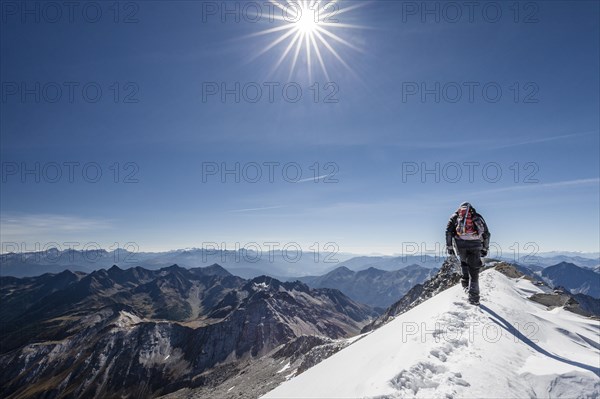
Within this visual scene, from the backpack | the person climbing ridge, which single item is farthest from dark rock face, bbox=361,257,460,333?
the backpack

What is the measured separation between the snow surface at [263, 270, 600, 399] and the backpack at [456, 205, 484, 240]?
2990 mm

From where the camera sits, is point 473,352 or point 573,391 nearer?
point 573,391

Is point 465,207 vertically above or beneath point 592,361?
above

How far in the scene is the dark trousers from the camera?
48.1 ft

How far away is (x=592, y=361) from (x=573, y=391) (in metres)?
3.07

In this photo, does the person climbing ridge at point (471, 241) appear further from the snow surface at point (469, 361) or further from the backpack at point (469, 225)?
the snow surface at point (469, 361)

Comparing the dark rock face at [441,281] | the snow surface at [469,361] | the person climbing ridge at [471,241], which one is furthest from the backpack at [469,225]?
the snow surface at [469,361]

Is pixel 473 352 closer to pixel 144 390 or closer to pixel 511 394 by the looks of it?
pixel 511 394

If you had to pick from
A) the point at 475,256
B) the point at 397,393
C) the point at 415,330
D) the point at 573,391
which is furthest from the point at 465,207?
the point at 397,393

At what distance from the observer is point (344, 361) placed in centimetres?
1165

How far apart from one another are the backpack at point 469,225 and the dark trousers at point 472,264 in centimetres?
64

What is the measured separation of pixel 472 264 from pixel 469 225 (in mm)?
1810

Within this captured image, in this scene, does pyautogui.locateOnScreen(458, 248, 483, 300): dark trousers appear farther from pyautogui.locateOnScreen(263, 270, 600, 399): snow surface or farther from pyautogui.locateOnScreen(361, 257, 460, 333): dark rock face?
pyautogui.locateOnScreen(361, 257, 460, 333): dark rock face

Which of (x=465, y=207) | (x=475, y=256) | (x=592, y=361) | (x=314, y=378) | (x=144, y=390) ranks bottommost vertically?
(x=144, y=390)
